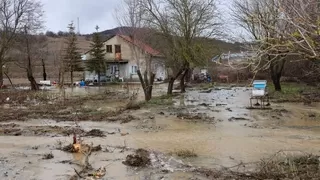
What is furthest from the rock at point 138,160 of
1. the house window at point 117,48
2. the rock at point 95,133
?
the house window at point 117,48

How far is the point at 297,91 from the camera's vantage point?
99.6 feet

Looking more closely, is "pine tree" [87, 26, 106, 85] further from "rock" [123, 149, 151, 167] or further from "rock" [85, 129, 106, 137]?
"rock" [123, 149, 151, 167]

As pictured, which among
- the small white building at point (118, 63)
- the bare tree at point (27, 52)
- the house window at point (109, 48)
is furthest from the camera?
the house window at point (109, 48)

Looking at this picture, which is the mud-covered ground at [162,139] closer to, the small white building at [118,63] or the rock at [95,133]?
the rock at [95,133]

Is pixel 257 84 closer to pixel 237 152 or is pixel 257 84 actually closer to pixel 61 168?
pixel 237 152

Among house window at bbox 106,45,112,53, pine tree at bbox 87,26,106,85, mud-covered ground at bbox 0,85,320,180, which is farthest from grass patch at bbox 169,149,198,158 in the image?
house window at bbox 106,45,112,53

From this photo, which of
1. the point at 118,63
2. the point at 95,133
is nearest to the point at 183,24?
the point at 95,133

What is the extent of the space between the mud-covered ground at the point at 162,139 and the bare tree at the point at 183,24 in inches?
200

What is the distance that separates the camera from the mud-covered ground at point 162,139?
10.2 meters

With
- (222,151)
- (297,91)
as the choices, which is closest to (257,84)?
(297,91)

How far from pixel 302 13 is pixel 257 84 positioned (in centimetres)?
1939

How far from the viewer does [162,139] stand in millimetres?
14773

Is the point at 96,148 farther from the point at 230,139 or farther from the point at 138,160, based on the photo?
the point at 230,139

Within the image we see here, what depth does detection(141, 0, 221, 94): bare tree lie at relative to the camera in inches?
1142
